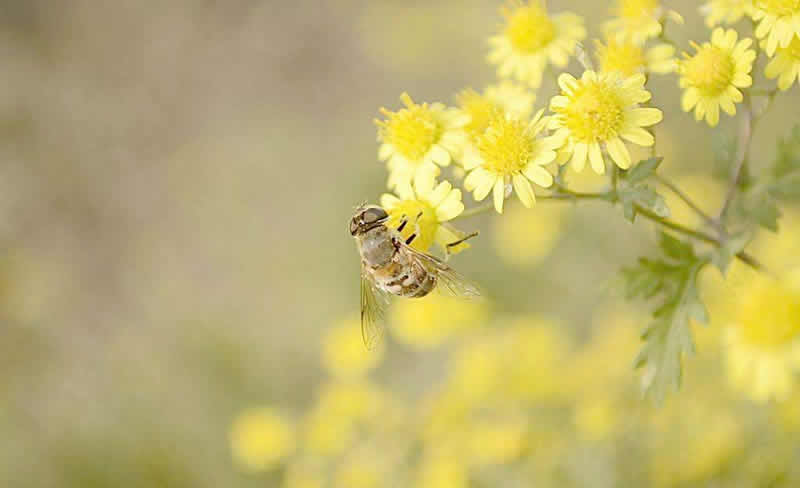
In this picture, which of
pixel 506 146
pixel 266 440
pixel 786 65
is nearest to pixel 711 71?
pixel 786 65

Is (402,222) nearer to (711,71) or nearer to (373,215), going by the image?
(373,215)

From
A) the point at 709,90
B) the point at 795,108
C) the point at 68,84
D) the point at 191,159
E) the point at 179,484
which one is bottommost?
the point at 179,484

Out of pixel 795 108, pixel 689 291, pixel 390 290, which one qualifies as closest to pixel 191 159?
pixel 795 108

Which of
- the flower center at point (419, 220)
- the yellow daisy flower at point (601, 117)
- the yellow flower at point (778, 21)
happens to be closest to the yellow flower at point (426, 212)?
the flower center at point (419, 220)

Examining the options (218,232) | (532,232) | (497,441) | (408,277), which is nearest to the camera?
(408,277)

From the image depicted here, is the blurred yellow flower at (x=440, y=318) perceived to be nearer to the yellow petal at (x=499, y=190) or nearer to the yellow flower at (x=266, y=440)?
the yellow flower at (x=266, y=440)

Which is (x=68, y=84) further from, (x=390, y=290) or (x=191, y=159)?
(x=390, y=290)

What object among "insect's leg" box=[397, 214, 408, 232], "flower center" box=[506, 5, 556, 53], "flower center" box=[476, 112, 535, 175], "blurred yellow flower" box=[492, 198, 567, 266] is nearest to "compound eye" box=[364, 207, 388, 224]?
"insect's leg" box=[397, 214, 408, 232]
